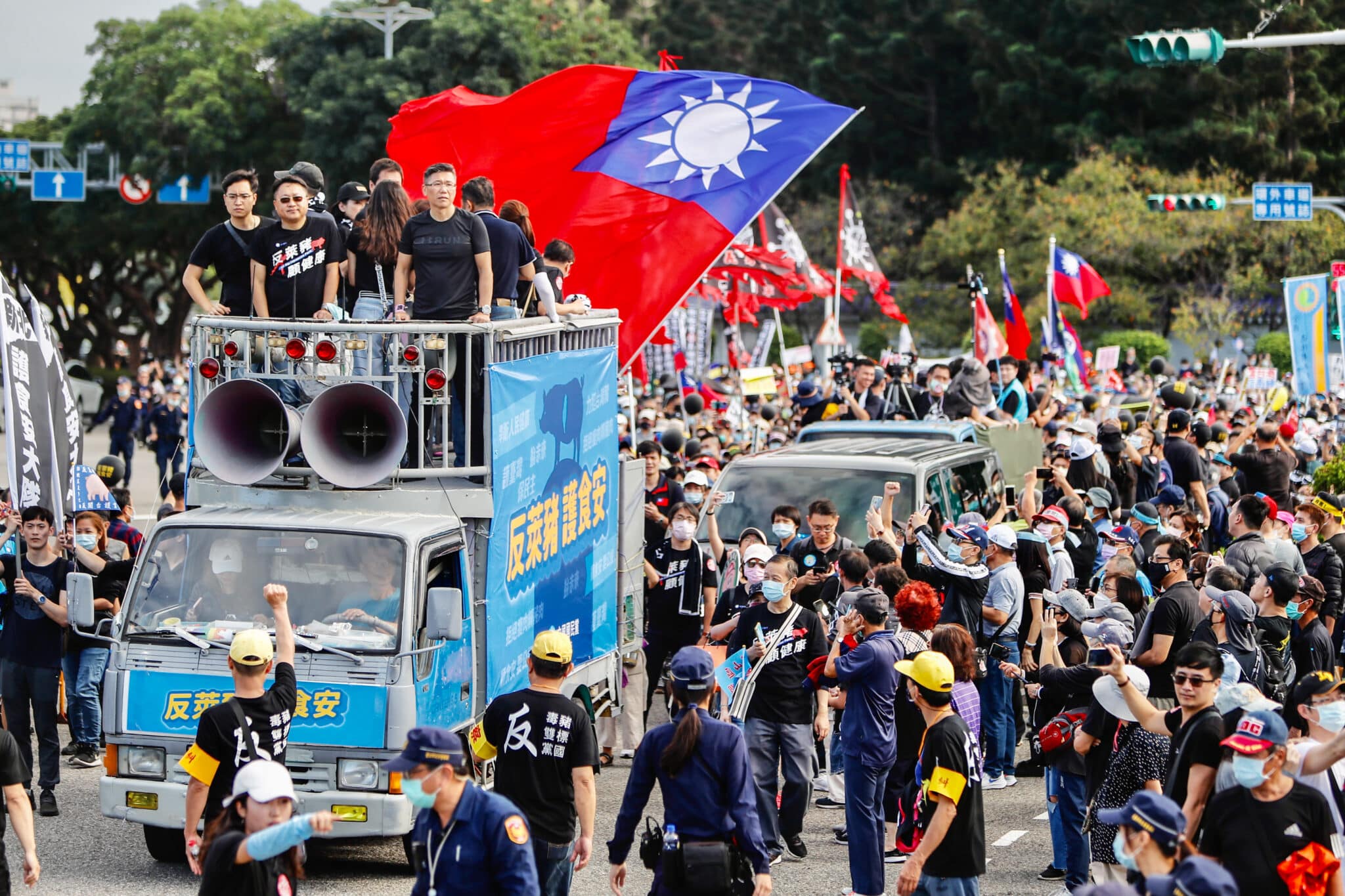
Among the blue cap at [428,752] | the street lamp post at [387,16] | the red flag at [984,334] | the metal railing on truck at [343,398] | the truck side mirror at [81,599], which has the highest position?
the street lamp post at [387,16]

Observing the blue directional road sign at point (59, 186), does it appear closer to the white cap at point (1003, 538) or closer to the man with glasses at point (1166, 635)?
the white cap at point (1003, 538)

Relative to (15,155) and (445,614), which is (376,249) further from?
(15,155)

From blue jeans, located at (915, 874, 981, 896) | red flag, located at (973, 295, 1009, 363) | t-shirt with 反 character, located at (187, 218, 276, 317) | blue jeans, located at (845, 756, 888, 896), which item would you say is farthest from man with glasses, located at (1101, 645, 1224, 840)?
red flag, located at (973, 295, 1009, 363)

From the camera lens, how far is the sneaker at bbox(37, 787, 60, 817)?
1012cm

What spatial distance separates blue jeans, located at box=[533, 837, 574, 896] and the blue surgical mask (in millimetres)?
3062

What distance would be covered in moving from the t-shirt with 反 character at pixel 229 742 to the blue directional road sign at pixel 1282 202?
74.6ft

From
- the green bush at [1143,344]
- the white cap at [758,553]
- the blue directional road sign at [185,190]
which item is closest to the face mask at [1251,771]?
the white cap at [758,553]

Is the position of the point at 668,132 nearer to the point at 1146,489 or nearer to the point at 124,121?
the point at 1146,489

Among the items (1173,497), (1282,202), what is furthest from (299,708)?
(1282,202)

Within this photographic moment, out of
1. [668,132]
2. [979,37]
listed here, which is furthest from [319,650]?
[979,37]

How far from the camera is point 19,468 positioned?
11.3 metres

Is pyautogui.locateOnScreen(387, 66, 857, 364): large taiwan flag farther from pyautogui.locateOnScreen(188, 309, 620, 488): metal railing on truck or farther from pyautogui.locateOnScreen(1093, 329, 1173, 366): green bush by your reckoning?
pyautogui.locateOnScreen(1093, 329, 1173, 366): green bush

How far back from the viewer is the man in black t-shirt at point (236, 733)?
7234 millimetres

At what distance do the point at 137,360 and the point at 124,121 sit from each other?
49.5 ft
